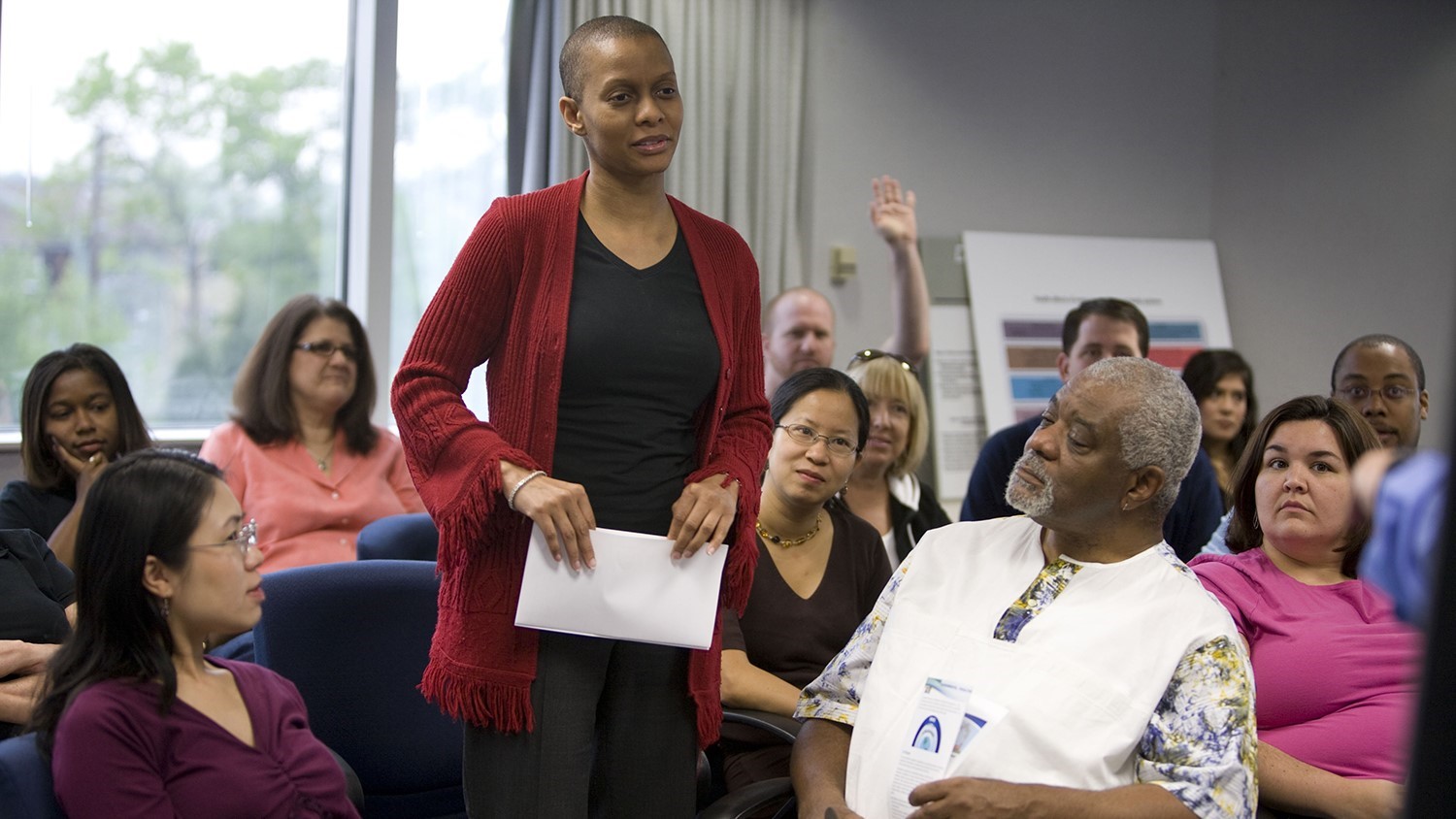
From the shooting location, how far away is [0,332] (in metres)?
4.21

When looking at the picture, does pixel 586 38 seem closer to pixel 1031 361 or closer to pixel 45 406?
pixel 45 406

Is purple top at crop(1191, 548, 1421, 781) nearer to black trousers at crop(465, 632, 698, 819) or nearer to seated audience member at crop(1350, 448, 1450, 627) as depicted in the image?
black trousers at crop(465, 632, 698, 819)

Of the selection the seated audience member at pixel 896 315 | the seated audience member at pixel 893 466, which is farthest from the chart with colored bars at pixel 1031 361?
the seated audience member at pixel 893 466

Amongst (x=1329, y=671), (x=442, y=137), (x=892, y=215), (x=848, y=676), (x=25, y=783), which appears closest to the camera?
(x=25, y=783)

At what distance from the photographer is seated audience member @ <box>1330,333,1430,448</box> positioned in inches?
124

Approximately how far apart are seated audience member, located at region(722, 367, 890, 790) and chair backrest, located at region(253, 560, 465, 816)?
21.5 inches

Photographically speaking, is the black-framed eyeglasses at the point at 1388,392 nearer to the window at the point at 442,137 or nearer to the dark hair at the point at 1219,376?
the dark hair at the point at 1219,376

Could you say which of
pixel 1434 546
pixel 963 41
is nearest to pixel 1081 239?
pixel 963 41

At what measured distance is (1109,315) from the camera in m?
3.58

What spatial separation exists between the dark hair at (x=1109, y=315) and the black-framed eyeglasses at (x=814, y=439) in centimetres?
136

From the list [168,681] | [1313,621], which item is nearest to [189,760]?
[168,681]

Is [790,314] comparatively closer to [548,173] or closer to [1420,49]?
[548,173]

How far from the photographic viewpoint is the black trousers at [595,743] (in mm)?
1643

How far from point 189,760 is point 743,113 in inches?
148
